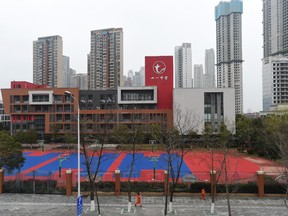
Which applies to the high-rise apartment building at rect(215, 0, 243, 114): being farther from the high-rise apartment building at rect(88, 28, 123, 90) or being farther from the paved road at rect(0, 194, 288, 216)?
the paved road at rect(0, 194, 288, 216)

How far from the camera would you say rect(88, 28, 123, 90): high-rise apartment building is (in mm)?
97688

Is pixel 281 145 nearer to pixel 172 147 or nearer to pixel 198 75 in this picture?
pixel 172 147

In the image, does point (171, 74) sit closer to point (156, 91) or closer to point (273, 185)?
point (156, 91)

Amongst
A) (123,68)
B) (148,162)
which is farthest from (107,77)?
(148,162)

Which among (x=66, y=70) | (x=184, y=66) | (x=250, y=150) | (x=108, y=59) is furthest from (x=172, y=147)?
(x=66, y=70)

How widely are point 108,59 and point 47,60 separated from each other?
79.4 feet

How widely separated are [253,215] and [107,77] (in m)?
85.3

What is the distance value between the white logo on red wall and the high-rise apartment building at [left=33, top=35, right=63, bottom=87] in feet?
192

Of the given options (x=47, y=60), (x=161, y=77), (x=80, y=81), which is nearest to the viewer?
(x=161, y=77)

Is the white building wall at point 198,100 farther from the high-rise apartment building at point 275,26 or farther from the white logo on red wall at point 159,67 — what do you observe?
the high-rise apartment building at point 275,26

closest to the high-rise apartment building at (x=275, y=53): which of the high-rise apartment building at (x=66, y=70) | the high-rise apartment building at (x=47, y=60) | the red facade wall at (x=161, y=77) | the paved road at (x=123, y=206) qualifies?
the red facade wall at (x=161, y=77)

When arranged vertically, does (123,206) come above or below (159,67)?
below

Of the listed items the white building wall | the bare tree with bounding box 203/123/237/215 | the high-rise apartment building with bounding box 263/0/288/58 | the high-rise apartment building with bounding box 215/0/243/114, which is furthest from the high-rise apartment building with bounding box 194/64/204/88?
the bare tree with bounding box 203/123/237/215

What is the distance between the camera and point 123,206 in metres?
18.0
